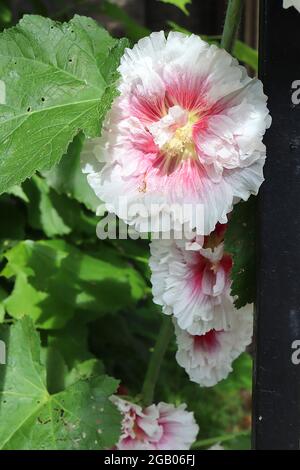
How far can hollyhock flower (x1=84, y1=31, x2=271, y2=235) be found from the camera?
0.67 metres

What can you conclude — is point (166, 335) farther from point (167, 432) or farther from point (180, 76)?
point (180, 76)

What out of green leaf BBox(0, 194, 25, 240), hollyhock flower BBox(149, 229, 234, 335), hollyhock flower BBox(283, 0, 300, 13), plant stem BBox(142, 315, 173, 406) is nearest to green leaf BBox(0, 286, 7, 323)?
green leaf BBox(0, 194, 25, 240)

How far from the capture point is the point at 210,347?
0.86 metres

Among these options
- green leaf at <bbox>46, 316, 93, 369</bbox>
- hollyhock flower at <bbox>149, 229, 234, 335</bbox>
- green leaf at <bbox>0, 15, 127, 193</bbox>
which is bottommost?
green leaf at <bbox>46, 316, 93, 369</bbox>

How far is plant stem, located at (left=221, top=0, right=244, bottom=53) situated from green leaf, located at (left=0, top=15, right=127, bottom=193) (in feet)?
0.36

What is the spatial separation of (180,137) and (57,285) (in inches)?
18.8

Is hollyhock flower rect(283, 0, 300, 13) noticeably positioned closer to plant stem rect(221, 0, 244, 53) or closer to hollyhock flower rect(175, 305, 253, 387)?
Result: plant stem rect(221, 0, 244, 53)

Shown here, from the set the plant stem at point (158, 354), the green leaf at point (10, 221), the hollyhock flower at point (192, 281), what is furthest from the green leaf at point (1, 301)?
the hollyhock flower at point (192, 281)

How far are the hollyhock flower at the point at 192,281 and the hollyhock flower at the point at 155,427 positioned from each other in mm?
177

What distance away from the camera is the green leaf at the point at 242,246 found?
761 millimetres

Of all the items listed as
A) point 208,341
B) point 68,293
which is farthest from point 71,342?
point 208,341

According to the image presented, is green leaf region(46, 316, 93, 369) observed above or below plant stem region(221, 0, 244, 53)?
below

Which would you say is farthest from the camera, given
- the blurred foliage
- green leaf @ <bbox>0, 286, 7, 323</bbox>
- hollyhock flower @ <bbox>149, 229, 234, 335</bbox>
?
green leaf @ <bbox>0, 286, 7, 323</bbox>
